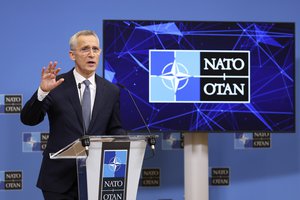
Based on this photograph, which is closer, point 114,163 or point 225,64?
point 114,163

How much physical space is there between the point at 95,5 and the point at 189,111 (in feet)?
3.85

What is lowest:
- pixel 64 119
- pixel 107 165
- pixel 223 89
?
pixel 107 165

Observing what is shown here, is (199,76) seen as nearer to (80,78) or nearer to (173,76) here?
(173,76)

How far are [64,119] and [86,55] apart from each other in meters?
0.37

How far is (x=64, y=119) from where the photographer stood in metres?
2.99

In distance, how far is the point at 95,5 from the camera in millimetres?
4402

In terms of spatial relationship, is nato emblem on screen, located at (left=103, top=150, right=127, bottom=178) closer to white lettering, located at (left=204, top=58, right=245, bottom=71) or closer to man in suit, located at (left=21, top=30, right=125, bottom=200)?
man in suit, located at (left=21, top=30, right=125, bottom=200)

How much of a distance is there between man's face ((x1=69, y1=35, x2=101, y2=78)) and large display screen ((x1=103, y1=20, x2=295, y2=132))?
2.40ft

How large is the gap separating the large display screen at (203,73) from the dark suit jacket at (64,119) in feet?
2.48

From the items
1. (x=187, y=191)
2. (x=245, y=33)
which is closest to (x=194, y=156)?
(x=187, y=191)

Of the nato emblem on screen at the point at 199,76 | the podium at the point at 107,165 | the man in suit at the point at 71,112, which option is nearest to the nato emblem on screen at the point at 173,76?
the nato emblem on screen at the point at 199,76

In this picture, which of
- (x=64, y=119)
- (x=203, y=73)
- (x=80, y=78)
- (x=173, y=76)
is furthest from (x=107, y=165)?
(x=203, y=73)

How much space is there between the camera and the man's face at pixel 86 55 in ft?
10.1

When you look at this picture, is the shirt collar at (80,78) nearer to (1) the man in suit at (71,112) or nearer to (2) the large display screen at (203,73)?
(1) the man in suit at (71,112)
